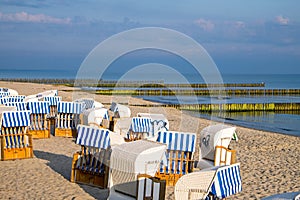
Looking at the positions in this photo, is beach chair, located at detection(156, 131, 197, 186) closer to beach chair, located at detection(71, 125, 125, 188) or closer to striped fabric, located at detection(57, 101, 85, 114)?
beach chair, located at detection(71, 125, 125, 188)

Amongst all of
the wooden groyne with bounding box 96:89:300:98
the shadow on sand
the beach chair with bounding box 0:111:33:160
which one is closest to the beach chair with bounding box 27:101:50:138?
the shadow on sand

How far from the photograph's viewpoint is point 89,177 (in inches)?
313

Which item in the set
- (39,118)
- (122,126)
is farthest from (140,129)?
(39,118)

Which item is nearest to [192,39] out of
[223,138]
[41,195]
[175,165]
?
[223,138]

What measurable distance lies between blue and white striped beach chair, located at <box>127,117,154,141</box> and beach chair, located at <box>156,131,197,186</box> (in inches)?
137

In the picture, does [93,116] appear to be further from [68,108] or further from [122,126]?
[68,108]

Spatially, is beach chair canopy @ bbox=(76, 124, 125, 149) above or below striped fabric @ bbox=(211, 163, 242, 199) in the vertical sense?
above

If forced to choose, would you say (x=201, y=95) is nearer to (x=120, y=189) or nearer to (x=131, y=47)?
(x=131, y=47)

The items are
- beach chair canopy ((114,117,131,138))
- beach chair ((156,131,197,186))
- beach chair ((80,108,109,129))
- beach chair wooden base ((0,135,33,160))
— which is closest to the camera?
beach chair ((156,131,197,186))

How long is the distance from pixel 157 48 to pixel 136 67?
2.78 ft

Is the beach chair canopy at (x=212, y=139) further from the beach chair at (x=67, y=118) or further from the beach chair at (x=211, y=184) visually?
the beach chair at (x=67, y=118)

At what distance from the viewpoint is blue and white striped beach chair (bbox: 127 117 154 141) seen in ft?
38.8

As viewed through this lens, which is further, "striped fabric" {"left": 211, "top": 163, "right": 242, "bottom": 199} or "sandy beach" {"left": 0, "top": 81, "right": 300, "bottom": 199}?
"sandy beach" {"left": 0, "top": 81, "right": 300, "bottom": 199}

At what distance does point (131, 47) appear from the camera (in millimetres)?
12453
